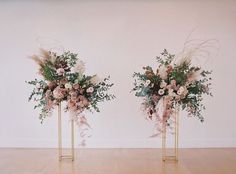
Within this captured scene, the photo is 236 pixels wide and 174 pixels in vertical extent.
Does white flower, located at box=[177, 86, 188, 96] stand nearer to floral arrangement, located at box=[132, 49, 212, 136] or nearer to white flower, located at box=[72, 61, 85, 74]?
floral arrangement, located at box=[132, 49, 212, 136]

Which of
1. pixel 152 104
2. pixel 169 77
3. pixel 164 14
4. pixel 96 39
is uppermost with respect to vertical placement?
pixel 164 14

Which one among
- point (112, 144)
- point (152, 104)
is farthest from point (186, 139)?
point (152, 104)

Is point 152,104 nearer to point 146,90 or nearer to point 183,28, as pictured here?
point 146,90

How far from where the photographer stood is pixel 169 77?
434 centimetres

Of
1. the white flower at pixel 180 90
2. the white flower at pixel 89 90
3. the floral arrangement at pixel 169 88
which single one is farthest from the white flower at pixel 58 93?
the white flower at pixel 180 90

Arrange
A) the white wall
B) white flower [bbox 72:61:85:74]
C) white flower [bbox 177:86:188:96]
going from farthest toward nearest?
the white wall
white flower [bbox 72:61:85:74]
white flower [bbox 177:86:188:96]

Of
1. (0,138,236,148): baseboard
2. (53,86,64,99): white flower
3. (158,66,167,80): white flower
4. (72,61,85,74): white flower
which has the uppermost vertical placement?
(72,61,85,74): white flower

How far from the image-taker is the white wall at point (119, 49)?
5.78 metres

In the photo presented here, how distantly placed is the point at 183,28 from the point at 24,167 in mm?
3223

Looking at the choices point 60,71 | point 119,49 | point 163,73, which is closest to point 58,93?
point 60,71

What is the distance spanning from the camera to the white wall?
578cm

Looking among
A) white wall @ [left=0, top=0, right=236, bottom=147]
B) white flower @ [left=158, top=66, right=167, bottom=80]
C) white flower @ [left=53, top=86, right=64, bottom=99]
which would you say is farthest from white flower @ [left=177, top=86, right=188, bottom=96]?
white wall @ [left=0, top=0, right=236, bottom=147]

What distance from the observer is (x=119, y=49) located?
5.82m

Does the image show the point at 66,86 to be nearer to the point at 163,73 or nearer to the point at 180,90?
the point at 163,73
